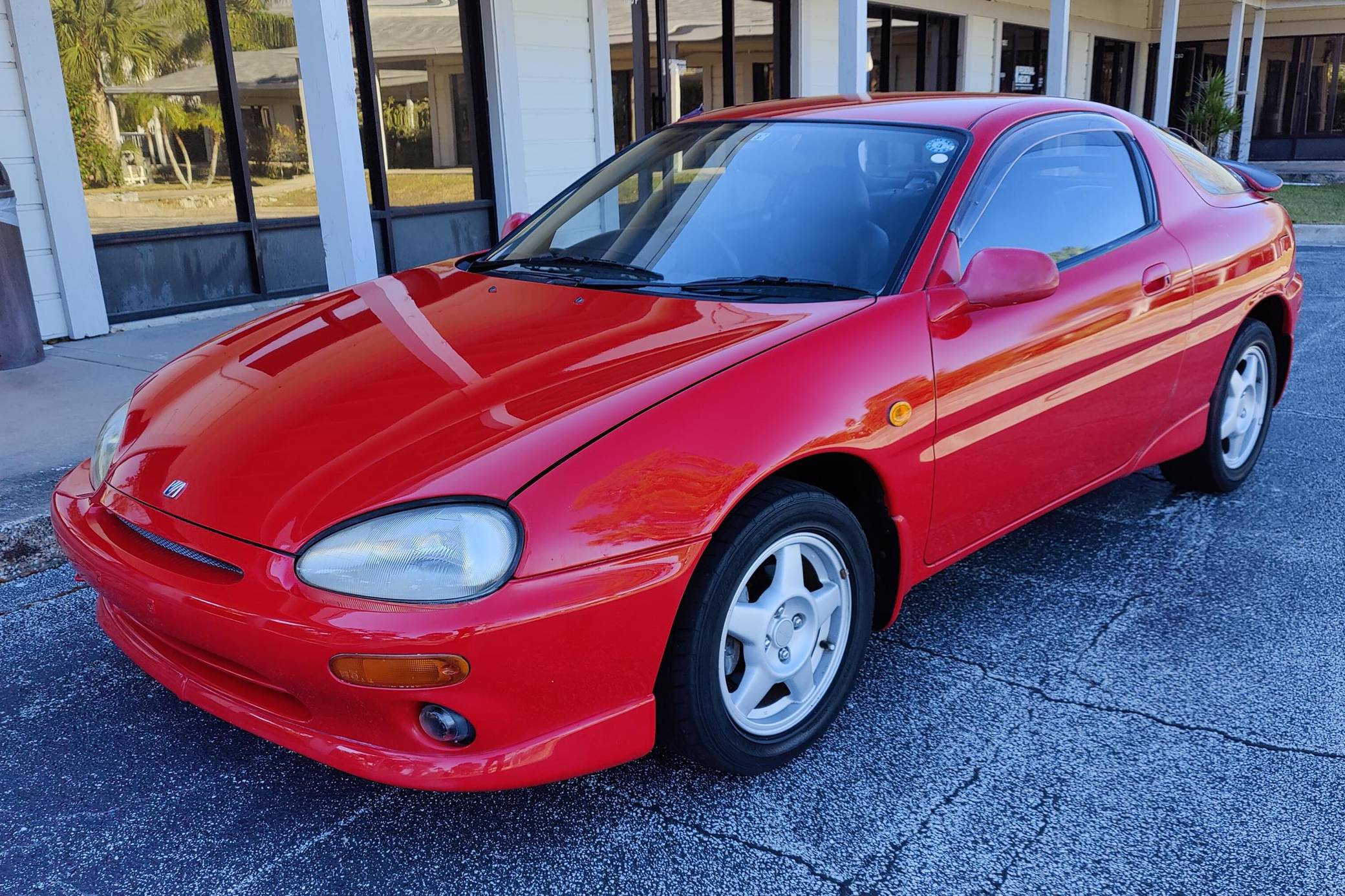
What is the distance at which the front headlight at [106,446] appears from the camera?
2666 millimetres

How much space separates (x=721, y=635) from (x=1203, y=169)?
3.05 metres

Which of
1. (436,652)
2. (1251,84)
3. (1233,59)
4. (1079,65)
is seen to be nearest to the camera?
(436,652)

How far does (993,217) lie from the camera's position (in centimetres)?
303

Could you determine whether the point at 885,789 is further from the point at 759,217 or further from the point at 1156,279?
the point at 1156,279

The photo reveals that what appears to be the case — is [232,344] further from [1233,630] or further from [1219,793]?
[1233,630]

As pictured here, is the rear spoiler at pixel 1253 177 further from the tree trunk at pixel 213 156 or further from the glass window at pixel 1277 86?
the glass window at pixel 1277 86

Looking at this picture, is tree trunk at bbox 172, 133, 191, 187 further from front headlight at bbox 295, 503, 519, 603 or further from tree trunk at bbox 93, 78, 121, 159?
front headlight at bbox 295, 503, 519, 603

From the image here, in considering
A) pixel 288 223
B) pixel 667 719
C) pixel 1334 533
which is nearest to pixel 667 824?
pixel 667 719

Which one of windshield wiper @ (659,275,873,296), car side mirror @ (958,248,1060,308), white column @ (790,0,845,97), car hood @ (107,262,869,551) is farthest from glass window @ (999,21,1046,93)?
car hood @ (107,262,869,551)

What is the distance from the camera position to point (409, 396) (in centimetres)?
239

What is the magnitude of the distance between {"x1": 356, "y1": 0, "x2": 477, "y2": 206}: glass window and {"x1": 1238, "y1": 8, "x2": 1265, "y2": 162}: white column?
18.7 m

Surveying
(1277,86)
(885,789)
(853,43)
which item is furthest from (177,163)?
(1277,86)

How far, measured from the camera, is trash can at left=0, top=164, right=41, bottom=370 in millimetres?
5793

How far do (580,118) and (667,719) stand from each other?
850cm
